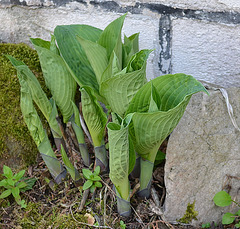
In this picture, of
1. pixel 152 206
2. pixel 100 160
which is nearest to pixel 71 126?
pixel 100 160

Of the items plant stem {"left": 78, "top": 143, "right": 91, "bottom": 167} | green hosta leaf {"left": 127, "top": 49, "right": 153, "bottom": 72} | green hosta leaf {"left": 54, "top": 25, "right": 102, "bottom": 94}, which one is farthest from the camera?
plant stem {"left": 78, "top": 143, "right": 91, "bottom": 167}

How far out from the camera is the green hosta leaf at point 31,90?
1.12 m

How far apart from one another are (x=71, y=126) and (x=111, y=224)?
0.44 m

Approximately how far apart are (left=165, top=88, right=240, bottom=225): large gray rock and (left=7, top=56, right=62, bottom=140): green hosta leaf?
471 mm

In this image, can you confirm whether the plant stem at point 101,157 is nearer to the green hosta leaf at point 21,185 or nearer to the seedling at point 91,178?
the seedling at point 91,178

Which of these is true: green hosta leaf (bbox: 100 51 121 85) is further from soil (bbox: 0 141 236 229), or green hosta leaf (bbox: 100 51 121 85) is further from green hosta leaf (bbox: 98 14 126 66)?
soil (bbox: 0 141 236 229)

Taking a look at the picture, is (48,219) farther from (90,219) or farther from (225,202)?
(225,202)

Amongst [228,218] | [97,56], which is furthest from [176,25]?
[228,218]

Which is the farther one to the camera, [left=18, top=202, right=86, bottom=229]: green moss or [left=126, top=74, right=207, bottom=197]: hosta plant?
[left=18, top=202, right=86, bottom=229]: green moss

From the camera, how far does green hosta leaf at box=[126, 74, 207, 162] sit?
0.92 metres

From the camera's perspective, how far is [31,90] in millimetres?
1208

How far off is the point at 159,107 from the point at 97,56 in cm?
29

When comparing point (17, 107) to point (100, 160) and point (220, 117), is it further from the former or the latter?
point (220, 117)

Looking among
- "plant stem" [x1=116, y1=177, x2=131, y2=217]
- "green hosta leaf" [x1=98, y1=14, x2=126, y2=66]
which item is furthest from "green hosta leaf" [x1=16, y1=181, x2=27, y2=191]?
"green hosta leaf" [x1=98, y1=14, x2=126, y2=66]
